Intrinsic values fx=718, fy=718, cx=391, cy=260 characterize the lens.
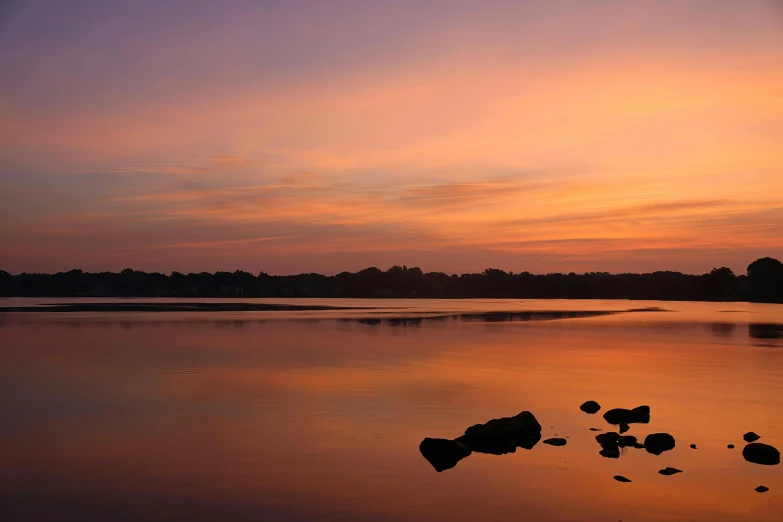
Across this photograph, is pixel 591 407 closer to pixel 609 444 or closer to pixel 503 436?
pixel 609 444

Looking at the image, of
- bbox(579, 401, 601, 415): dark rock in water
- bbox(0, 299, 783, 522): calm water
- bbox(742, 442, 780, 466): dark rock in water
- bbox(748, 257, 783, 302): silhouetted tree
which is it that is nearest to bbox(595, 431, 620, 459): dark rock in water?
bbox(0, 299, 783, 522): calm water

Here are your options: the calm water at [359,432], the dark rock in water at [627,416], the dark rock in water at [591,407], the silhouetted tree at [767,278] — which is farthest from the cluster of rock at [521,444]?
the silhouetted tree at [767,278]

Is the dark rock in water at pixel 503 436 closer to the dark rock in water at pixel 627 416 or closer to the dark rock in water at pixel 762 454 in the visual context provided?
the dark rock in water at pixel 627 416

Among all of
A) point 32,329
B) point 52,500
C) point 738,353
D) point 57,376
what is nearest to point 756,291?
point 738,353

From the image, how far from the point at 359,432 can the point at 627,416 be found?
8.38 meters

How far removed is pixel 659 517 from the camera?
44.7 ft

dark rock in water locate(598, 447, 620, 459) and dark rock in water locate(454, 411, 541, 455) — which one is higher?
dark rock in water locate(454, 411, 541, 455)

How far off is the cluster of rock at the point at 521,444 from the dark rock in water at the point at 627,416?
3.84ft

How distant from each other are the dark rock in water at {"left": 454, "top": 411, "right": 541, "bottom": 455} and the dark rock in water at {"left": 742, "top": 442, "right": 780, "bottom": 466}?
5.21 metres

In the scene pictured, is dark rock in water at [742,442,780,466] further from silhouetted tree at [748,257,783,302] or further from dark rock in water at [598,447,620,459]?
silhouetted tree at [748,257,783,302]

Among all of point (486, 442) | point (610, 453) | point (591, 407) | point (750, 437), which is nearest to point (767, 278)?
point (591, 407)

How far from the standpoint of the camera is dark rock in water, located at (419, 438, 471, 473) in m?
17.3

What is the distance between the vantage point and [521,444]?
19.2 metres

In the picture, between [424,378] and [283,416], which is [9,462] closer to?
[283,416]
